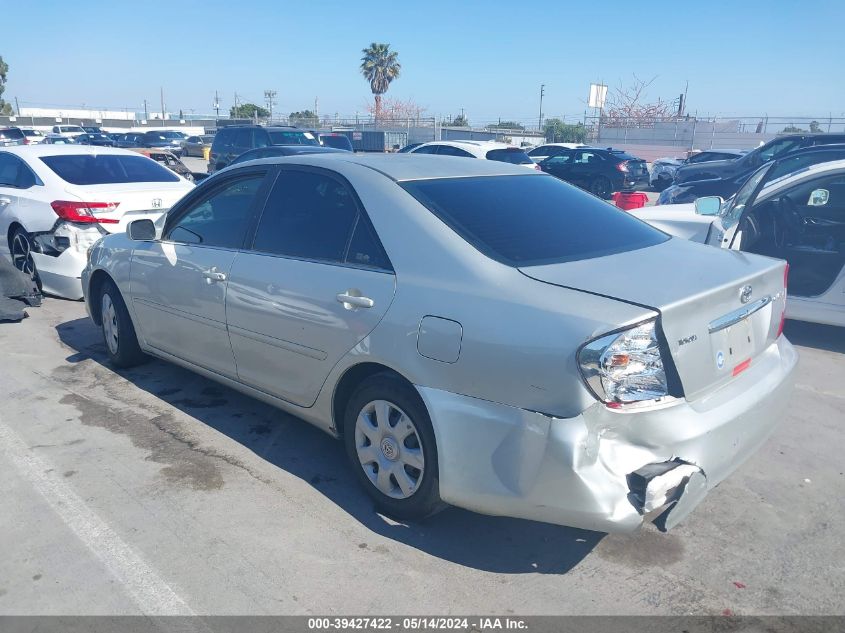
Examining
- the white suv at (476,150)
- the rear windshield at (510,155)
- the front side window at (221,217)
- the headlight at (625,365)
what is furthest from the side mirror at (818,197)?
the rear windshield at (510,155)

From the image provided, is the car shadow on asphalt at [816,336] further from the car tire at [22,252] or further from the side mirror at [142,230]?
the car tire at [22,252]

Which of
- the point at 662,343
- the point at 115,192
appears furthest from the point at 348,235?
the point at 115,192

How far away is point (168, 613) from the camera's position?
2.78 meters

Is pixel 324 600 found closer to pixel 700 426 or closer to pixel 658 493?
pixel 658 493

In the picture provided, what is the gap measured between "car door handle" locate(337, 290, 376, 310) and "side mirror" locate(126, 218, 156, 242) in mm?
2055

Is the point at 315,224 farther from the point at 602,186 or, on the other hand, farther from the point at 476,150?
the point at 602,186

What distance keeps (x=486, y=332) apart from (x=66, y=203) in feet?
19.0

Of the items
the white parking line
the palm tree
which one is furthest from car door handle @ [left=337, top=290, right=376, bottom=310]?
the palm tree

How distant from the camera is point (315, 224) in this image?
3760mm

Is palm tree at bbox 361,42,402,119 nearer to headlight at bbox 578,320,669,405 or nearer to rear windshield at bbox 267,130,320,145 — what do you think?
rear windshield at bbox 267,130,320,145

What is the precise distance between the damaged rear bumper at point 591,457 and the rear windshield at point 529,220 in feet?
2.39

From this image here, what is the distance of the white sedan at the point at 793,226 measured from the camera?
5977 millimetres

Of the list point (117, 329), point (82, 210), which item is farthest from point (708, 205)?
point (82, 210)

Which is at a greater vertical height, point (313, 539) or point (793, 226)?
point (793, 226)
